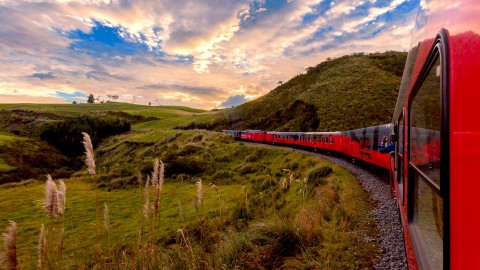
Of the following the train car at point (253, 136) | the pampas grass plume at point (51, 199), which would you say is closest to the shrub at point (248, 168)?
the train car at point (253, 136)

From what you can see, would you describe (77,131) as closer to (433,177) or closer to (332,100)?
(332,100)

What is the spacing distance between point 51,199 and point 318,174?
1334 cm

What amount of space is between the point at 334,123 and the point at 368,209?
40665 millimetres

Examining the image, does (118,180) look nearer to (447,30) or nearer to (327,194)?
(327,194)

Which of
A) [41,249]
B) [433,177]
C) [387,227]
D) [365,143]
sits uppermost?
[433,177]

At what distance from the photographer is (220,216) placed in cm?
698

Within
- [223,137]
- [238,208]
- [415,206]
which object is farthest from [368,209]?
[223,137]

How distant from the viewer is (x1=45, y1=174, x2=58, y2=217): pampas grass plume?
3.02 meters

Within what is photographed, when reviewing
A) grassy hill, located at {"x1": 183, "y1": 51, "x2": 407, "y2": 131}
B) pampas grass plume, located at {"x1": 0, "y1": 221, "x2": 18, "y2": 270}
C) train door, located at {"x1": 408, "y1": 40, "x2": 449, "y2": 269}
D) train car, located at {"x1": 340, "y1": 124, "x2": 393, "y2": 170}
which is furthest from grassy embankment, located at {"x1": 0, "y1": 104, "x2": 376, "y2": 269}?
grassy hill, located at {"x1": 183, "y1": 51, "x2": 407, "y2": 131}

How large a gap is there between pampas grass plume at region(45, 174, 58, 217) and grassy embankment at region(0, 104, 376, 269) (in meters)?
0.34

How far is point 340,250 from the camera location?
5.75 m

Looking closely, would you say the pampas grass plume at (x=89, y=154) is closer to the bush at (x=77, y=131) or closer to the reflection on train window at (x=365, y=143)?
the reflection on train window at (x=365, y=143)

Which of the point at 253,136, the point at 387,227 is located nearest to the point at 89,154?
the point at 387,227

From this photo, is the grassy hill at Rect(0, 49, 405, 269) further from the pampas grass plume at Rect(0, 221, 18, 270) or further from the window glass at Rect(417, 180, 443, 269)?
the window glass at Rect(417, 180, 443, 269)
